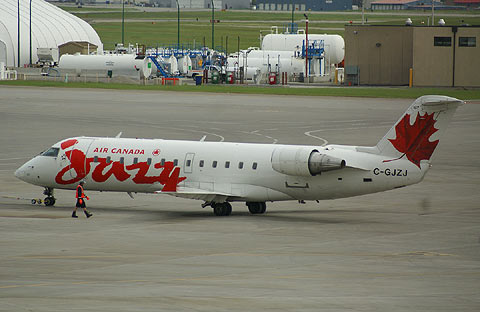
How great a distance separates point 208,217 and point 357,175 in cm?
685

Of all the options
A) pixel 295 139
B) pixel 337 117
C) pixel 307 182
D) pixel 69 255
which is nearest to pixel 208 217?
pixel 307 182

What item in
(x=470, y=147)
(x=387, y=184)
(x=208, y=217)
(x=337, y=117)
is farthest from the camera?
(x=337, y=117)

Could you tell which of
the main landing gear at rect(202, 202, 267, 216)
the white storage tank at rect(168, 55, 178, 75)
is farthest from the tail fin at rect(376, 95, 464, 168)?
the white storage tank at rect(168, 55, 178, 75)

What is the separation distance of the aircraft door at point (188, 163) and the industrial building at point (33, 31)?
347ft

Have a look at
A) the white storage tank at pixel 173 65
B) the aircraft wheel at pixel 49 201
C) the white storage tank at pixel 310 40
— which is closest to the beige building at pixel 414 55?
the white storage tank at pixel 310 40

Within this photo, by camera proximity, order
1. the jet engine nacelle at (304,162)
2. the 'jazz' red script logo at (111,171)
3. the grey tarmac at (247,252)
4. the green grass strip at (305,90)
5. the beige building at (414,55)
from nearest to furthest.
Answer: the grey tarmac at (247,252) → the jet engine nacelle at (304,162) → the 'jazz' red script logo at (111,171) → the green grass strip at (305,90) → the beige building at (414,55)

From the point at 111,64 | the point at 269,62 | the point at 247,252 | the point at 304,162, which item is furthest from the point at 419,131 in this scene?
the point at 269,62

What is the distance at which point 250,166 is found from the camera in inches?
1543

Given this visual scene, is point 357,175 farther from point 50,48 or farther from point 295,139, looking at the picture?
point 50,48

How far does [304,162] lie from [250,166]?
8.77ft

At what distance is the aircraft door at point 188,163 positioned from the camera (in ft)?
132

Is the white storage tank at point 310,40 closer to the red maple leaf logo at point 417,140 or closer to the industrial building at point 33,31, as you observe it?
the industrial building at point 33,31

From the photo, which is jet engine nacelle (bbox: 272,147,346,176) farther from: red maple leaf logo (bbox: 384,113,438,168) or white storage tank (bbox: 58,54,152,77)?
white storage tank (bbox: 58,54,152,77)

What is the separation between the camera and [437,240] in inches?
1330
